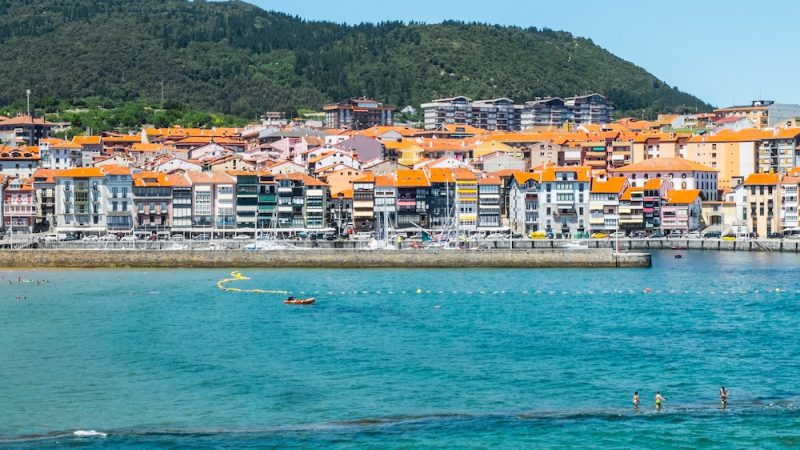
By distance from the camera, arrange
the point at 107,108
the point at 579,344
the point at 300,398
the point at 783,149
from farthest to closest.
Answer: the point at 107,108 < the point at 783,149 < the point at 579,344 < the point at 300,398

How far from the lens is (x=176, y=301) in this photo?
163 feet

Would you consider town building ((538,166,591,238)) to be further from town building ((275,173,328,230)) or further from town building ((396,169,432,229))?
town building ((275,173,328,230))

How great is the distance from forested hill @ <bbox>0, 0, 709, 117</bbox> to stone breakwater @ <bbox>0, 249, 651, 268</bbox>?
71564 mm

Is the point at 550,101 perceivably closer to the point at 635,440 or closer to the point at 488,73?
the point at 488,73

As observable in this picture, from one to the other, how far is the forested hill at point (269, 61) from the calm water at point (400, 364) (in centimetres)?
8979

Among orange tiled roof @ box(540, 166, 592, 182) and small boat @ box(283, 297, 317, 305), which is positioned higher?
orange tiled roof @ box(540, 166, 592, 182)

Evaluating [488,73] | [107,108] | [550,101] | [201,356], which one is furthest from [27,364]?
[488,73]

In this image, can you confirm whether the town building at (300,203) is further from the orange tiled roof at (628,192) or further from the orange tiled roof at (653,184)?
the orange tiled roof at (653,184)

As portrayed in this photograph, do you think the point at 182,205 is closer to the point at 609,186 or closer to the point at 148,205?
the point at 148,205

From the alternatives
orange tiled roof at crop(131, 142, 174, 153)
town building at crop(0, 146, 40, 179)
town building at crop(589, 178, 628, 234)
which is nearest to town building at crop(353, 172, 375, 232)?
town building at crop(589, 178, 628, 234)

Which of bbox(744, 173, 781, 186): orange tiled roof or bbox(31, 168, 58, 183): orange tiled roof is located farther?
bbox(31, 168, 58, 183): orange tiled roof

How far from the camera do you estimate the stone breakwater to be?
64188 mm

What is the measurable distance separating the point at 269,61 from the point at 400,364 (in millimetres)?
128826

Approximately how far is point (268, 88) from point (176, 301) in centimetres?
10011
